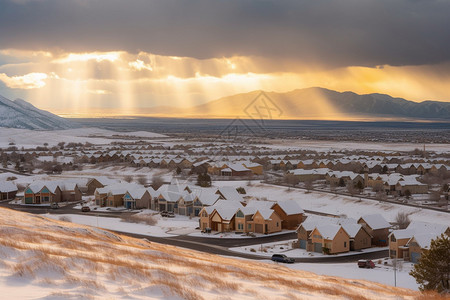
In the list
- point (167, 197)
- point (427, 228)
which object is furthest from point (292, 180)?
point (427, 228)

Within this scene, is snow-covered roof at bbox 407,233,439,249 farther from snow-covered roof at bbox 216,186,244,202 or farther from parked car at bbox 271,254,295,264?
snow-covered roof at bbox 216,186,244,202

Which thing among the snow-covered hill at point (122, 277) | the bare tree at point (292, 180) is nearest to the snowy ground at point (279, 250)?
the snow-covered hill at point (122, 277)

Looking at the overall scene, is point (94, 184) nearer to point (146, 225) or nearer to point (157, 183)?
point (157, 183)

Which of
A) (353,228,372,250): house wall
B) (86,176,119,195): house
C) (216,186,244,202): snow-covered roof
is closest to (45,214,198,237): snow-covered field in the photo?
(216,186,244,202): snow-covered roof

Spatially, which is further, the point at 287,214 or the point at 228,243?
the point at 287,214

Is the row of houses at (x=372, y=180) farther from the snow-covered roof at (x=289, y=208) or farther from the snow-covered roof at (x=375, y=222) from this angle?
the snow-covered roof at (x=375, y=222)
